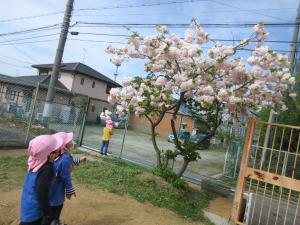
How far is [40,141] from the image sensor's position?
162 inches

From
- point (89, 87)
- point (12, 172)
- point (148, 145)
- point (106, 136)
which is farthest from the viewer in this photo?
point (89, 87)

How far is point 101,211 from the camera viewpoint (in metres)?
6.79

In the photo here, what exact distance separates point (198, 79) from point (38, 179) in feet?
17.2

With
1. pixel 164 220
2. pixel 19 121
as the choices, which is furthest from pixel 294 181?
pixel 19 121

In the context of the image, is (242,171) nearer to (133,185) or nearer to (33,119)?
(133,185)

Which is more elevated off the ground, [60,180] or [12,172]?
[60,180]

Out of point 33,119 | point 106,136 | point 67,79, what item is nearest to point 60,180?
point 106,136

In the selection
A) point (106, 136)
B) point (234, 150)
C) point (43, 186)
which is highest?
point (234, 150)

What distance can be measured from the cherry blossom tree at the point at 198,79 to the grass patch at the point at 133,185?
3.47ft

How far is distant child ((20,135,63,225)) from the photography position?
4.03m

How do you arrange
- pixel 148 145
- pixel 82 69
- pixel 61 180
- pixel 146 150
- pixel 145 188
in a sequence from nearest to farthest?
pixel 61 180 → pixel 145 188 → pixel 146 150 → pixel 148 145 → pixel 82 69

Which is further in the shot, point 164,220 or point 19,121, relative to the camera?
point 19,121

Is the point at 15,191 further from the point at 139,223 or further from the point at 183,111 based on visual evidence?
the point at 183,111

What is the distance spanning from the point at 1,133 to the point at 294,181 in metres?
10.8
